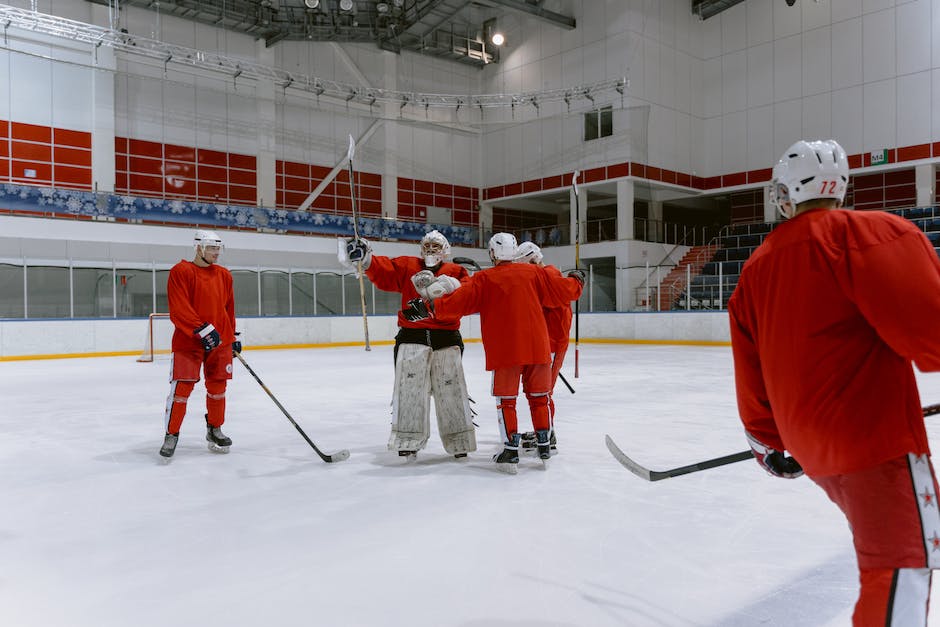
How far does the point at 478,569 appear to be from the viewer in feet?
8.66

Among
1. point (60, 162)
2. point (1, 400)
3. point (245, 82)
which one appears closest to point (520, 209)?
point (245, 82)

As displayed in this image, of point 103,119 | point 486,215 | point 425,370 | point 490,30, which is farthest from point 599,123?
point 425,370

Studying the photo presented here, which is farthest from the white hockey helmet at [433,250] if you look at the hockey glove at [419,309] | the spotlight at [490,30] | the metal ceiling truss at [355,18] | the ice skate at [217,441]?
the spotlight at [490,30]

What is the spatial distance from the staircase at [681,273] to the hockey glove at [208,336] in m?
14.9

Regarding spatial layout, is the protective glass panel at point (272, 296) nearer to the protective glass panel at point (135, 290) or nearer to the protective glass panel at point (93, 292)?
the protective glass panel at point (135, 290)

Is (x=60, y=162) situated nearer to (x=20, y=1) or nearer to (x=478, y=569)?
(x=20, y=1)

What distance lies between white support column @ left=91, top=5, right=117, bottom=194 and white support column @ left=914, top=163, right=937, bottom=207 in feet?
77.0

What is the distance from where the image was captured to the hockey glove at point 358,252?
14.0ft

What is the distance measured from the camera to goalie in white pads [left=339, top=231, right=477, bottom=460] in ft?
14.6

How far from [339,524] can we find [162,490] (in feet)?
4.22

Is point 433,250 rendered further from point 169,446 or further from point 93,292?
point 93,292

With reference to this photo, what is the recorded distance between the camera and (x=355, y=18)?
918 inches

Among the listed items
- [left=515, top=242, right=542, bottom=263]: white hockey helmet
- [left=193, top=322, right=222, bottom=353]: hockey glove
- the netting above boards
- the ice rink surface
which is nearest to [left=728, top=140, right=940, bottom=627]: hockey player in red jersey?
the ice rink surface

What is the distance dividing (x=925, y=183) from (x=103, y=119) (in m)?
23.9
